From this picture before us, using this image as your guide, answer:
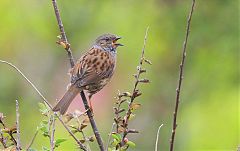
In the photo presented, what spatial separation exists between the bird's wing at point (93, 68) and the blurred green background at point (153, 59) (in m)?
5.24

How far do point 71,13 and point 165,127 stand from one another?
2242mm

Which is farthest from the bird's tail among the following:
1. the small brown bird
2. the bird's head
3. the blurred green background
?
the blurred green background

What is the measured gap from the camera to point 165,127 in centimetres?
1103

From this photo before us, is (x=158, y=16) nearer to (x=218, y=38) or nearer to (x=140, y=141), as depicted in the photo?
(x=218, y=38)

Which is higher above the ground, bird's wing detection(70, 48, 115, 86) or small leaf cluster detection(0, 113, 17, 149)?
bird's wing detection(70, 48, 115, 86)

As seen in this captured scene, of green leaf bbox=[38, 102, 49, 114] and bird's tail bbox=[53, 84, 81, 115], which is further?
bird's tail bbox=[53, 84, 81, 115]

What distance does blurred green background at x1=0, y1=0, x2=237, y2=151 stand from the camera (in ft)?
36.3

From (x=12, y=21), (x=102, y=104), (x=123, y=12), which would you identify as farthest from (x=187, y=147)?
(x=12, y=21)

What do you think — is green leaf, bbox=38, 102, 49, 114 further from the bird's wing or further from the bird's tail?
the bird's wing

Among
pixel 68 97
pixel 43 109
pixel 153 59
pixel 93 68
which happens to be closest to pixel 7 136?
pixel 43 109

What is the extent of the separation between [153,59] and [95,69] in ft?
23.7

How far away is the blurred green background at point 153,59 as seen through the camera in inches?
436

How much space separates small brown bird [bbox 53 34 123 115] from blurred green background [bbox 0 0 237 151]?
16.7 ft

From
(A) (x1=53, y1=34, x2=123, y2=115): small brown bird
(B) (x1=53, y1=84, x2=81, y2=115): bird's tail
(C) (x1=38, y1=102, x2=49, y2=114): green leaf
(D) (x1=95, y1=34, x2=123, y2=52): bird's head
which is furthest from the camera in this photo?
(D) (x1=95, y1=34, x2=123, y2=52): bird's head
